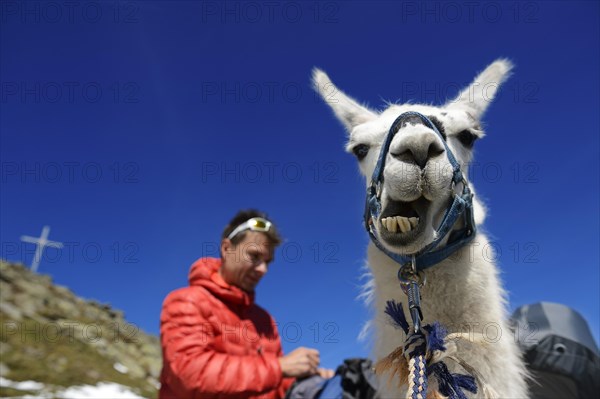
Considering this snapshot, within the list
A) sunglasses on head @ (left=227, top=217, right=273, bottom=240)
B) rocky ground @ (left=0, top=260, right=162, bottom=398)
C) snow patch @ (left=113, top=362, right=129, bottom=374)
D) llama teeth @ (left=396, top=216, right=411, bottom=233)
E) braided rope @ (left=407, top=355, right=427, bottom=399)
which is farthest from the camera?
snow patch @ (left=113, top=362, right=129, bottom=374)

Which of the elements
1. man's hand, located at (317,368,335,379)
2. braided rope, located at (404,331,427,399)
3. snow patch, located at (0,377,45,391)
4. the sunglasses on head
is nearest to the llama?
braided rope, located at (404,331,427,399)

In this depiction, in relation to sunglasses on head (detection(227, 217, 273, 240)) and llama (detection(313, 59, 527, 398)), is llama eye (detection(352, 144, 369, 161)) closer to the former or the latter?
llama (detection(313, 59, 527, 398))

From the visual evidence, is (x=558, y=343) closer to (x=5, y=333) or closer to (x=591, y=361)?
(x=591, y=361)

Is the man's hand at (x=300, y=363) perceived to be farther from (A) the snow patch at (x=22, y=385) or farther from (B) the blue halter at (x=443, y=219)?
(A) the snow patch at (x=22, y=385)

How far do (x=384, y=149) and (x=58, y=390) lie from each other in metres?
14.2

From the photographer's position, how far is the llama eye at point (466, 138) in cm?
253

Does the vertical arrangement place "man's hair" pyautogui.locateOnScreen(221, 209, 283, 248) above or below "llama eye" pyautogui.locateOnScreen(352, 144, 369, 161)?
above

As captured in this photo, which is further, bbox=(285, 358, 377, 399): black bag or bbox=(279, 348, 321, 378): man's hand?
bbox=(279, 348, 321, 378): man's hand

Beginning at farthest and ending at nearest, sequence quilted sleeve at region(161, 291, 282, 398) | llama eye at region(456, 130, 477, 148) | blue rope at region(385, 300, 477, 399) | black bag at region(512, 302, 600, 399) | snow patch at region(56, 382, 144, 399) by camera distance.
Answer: snow patch at region(56, 382, 144, 399), black bag at region(512, 302, 600, 399), quilted sleeve at region(161, 291, 282, 398), llama eye at region(456, 130, 477, 148), blue rope at region(385, 300, 477, 399)

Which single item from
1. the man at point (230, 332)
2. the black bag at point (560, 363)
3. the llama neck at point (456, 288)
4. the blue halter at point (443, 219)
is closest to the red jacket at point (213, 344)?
the man at point (230, 332)

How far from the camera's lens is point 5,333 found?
1788 centimetres

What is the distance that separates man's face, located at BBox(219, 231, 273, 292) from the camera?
12.1 ft

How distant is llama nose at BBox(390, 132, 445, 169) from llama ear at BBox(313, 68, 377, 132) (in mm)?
1471

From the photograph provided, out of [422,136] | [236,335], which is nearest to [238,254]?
[236,335]
